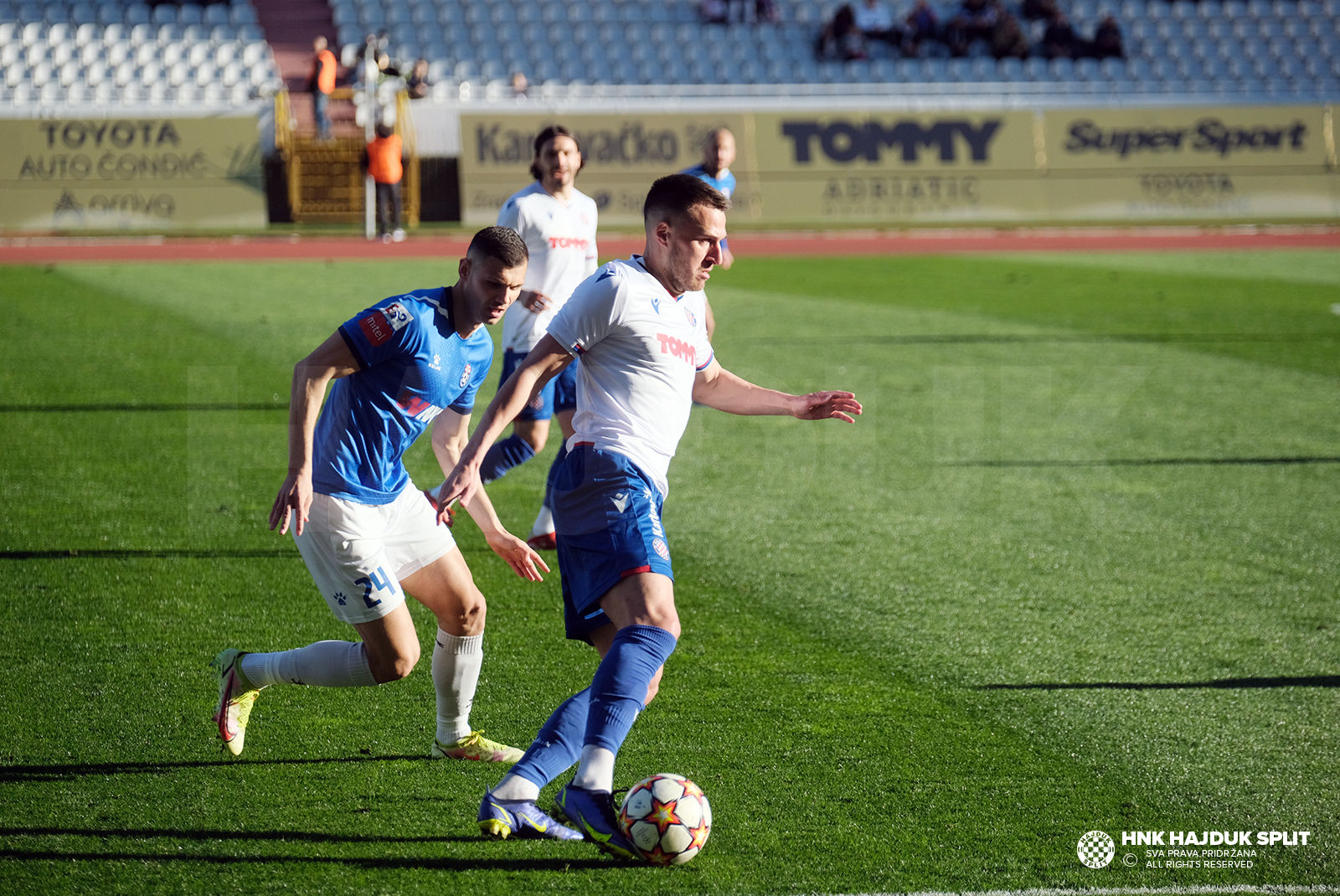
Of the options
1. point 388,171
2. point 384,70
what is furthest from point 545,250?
point 384,70

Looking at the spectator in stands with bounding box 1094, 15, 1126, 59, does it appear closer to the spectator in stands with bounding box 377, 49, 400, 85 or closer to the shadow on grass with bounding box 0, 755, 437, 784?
the spectator in stands with bounding box 377, 49, 400, 85

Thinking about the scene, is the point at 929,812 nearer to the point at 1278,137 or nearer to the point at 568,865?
the point at 568,865

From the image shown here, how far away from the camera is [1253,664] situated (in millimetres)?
5484

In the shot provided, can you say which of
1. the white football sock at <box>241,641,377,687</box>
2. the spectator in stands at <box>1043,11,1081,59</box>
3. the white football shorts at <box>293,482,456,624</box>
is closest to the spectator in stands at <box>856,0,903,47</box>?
the spectator in stands at <box>1043,11,1081,59</box>

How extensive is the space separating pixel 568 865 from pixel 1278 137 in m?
28.3

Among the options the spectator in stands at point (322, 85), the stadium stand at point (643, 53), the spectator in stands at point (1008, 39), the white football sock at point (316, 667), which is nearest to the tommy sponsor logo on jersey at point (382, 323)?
the white football sock at point (316, 667)

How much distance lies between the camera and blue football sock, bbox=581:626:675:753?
364cm

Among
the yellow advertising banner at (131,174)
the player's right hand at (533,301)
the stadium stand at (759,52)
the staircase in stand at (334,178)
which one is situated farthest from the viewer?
the stadium stand at (759,52)

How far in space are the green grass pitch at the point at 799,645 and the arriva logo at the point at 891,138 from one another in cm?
1514

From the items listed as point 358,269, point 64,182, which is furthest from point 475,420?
point 64,182

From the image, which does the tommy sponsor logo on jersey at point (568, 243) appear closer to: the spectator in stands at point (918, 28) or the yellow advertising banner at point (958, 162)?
the yellow advertising banner at point (958, 162)

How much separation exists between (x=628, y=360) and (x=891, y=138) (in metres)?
23.7

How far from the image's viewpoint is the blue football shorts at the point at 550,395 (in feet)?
23.1

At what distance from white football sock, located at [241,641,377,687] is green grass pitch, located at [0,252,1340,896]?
296 millimetres
